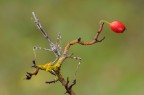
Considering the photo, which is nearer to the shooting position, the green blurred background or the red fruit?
the red fruit

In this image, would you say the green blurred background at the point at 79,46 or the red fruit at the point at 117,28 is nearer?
the red fruit at the point at 117,28

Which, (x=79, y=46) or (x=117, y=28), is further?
(x=79, y=46)

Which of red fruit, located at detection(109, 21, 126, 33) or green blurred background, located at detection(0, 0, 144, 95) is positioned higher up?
green blurred background, located at detection(0, 0, 144, 95)

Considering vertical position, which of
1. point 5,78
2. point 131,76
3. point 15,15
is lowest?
point 131,76

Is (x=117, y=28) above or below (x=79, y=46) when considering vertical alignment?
below

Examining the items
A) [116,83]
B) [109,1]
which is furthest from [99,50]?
[109,1]

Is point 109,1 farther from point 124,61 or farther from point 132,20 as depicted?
point 124,61

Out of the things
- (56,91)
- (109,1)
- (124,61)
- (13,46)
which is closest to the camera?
(56,91)

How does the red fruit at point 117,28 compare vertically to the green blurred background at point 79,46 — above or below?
below
